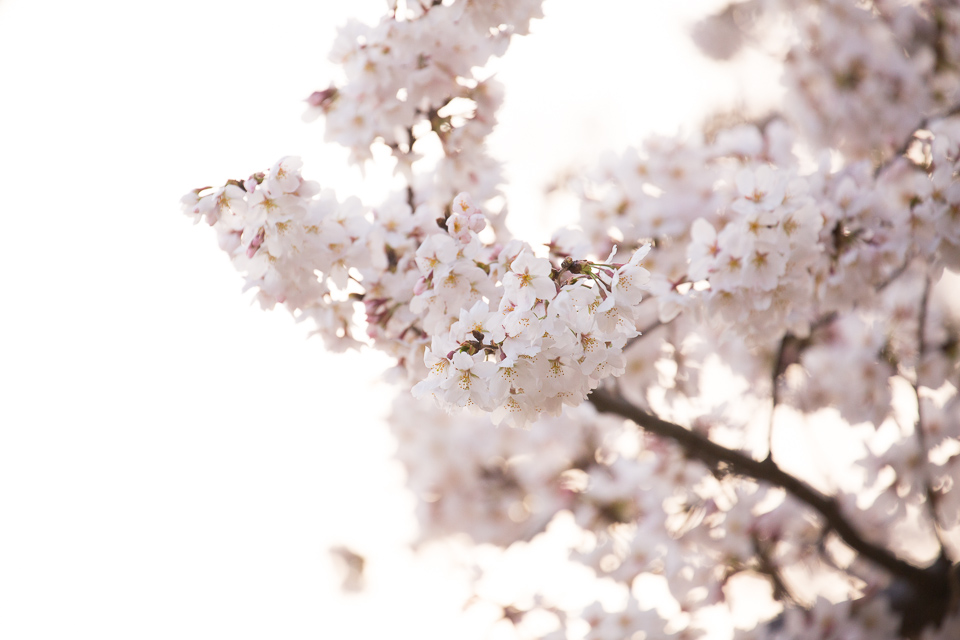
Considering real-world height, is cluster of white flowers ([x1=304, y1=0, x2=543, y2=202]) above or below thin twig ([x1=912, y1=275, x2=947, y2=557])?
above

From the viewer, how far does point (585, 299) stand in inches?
25.8

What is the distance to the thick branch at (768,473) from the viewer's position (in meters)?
1.12

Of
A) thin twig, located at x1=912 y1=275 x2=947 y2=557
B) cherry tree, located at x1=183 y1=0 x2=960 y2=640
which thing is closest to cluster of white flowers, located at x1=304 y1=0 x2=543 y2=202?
cherry tree, located at x1=183 y1=0 x2=960 y2=640

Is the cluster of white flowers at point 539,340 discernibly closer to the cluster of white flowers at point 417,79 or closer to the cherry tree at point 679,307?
the cherry tree at point 679,307

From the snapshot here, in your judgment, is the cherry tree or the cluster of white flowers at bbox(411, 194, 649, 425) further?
the cherry tree

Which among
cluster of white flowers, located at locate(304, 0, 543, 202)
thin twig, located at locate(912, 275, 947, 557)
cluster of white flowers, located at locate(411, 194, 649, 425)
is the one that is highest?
cluster of white flowers, located at locate(304, 0, 543, 202)

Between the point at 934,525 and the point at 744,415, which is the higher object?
the point at 744,415

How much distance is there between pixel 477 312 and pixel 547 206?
4.42 ft

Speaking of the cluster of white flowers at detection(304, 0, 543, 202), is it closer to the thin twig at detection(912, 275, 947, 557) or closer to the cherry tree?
the cherry tree

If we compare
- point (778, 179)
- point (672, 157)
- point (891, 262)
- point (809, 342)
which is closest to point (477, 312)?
point (778, 179)

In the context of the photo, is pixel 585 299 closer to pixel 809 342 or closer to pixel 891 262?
pixel 891 262

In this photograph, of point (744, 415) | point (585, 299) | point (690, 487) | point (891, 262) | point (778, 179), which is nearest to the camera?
point (585, 299)

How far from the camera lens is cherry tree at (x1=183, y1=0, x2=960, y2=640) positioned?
83cm

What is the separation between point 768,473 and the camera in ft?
4.04
